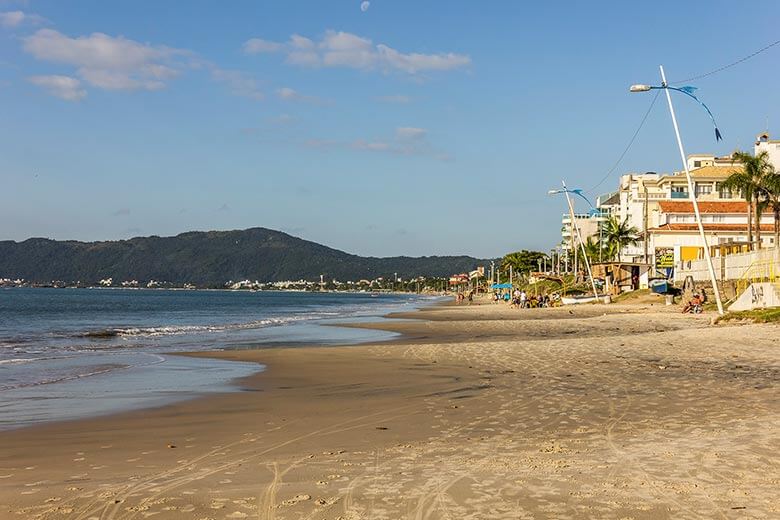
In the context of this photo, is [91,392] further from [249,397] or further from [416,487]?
[416,487]

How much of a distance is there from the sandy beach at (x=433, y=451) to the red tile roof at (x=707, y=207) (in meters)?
65.5

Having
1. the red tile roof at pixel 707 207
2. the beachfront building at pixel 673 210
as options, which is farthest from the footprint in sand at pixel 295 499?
the red tile roof at pixel 707 207

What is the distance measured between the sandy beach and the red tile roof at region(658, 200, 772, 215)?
6545cm

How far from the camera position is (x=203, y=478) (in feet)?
26.1

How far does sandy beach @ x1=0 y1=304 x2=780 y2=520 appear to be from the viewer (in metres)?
6.75

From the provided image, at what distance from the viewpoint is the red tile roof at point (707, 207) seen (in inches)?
3105

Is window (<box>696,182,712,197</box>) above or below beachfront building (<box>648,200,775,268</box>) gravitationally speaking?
above

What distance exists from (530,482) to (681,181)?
310 feet

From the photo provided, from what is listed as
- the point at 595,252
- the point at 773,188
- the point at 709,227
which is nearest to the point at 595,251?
the point at 595,252

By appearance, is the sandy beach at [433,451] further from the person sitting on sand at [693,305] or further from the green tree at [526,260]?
the green tree at [526,260]

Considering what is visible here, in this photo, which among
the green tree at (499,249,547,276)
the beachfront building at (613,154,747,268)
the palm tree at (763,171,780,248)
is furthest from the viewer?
the green tree at (499,249,547,276)

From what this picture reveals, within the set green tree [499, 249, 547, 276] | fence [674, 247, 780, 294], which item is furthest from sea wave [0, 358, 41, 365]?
green tree [499, 249, 547, 276]

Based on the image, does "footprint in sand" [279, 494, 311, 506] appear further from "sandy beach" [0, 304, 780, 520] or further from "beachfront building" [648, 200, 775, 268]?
"beachfront building" [648, 200, 775, 268]

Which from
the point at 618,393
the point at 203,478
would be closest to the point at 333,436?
the point at 203,478
